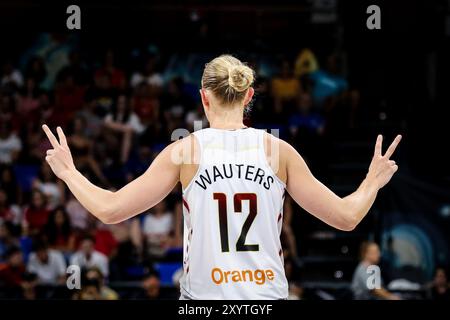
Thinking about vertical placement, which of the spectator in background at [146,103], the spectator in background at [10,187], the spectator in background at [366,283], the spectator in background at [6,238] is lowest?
the spectator in background at [366,283]

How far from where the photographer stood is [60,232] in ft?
32.6

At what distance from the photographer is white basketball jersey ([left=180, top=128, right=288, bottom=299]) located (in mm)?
2920

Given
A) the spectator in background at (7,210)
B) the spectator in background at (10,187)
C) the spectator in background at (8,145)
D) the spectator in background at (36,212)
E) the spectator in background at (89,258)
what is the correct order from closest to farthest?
the spectator in background at (89,258), the spectator in background at (36,212), the spectator in background at (7,210), the spectator in background at (10,187), the spectator in background at (8,145)

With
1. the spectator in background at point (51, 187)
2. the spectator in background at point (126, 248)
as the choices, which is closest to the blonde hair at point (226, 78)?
the spectator in background at point (126, 248)

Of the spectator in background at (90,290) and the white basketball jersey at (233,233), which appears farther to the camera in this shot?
the spectator in background at (90,290)

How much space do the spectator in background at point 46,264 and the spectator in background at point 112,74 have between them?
11.7 ft

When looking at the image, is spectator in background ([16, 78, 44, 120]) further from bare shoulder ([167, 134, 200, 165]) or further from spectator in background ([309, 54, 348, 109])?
bare shoulder ([167, 134, 200, 165])

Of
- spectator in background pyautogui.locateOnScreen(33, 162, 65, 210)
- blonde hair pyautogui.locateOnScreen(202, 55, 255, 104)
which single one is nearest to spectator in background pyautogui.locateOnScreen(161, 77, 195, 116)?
spectator in background pyautogui.locateOnScreen(33, 162, 65, 210)

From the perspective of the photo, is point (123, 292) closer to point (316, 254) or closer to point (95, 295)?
point (95, 295)

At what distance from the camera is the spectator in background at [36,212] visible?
33.4 feet

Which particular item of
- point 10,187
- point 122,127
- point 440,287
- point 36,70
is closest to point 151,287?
point 10,187

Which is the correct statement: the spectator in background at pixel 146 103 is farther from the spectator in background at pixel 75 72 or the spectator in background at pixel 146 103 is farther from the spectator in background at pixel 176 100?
the spectator in background at pixel 75 72

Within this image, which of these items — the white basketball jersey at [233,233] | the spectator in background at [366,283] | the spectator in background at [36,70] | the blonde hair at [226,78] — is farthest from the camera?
the spectator in background at [36,70]

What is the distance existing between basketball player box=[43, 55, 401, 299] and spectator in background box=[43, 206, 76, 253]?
696cm
